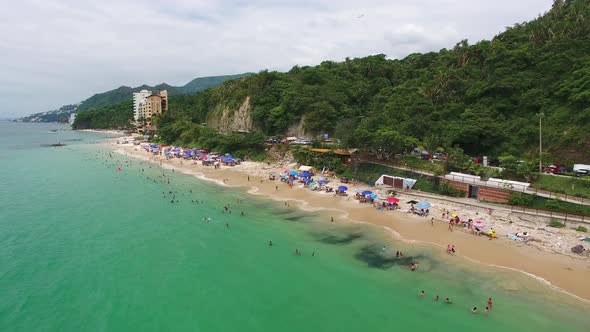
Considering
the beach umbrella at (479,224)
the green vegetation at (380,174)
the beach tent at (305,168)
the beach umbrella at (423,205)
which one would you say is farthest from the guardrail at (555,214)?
the beach tent at (305,168)

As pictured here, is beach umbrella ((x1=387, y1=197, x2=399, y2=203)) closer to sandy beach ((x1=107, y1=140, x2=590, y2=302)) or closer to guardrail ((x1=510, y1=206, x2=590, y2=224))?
sandy beach ((x1=107, y1=140, x2=590, y2=302))

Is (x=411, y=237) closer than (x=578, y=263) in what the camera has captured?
No

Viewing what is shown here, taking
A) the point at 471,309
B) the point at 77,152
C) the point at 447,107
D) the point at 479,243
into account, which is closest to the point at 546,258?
the point at 479,243

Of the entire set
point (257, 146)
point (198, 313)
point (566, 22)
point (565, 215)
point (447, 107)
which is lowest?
point (198, 313)

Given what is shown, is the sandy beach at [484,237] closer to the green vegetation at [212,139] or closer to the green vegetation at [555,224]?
the green vegetation at [555,224]

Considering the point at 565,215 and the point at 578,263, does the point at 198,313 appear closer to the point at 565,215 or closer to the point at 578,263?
the point at 578,263
